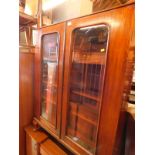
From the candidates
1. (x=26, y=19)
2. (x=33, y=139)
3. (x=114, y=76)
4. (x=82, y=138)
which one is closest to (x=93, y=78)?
(x=114, y=76)

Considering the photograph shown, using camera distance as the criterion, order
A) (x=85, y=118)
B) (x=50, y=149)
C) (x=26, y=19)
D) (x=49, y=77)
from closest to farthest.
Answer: (x=85, y=118)
(x=50, y=149)
(x=49, y=77)
(x=26, y=19)

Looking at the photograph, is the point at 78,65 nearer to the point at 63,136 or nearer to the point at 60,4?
the point at 63,136

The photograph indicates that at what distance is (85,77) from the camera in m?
0.99

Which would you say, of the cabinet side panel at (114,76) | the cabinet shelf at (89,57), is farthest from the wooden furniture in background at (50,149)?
the cabinet shelf at (89,57)

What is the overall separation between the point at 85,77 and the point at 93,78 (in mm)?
103

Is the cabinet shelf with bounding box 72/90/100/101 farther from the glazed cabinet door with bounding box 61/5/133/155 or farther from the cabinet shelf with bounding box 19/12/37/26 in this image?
the cabinet shelf with bounding box 19/12/37/26

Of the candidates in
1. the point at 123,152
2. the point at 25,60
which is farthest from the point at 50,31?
the point at 123,152

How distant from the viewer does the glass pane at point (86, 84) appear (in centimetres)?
85

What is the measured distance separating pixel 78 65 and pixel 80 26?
0.30 metres

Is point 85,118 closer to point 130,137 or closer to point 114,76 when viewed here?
point 130,137

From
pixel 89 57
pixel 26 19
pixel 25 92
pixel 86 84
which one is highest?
pixel 26 19

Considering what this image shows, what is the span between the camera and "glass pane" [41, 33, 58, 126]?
3.87ft

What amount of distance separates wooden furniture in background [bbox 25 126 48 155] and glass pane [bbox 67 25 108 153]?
44 centimetres
